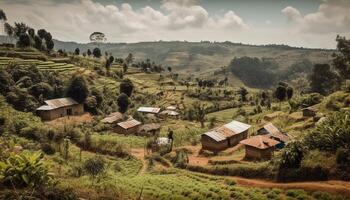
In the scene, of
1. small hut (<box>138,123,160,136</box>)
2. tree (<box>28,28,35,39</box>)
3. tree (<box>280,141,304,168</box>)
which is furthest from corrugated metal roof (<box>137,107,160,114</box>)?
tree (<box>280,141,304,168</box>)

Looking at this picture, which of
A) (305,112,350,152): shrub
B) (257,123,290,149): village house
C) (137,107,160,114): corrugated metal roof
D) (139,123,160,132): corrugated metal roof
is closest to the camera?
(305,112,350,152): shrub

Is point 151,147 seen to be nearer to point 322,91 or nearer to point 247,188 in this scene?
point 247,188

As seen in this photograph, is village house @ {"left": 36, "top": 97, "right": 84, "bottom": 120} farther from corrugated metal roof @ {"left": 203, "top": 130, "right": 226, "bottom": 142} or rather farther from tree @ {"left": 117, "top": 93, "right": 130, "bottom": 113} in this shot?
corrugated metal roof @ {"left": 203, "top": 130, "right": 226, "bottom": 142}

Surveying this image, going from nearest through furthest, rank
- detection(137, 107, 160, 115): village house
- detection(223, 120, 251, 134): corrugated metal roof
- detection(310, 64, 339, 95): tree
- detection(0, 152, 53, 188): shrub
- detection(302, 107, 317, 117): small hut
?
detection(0, 152, 53, 188): shrub
detection(223, 120, 251, 134): corrugated metal roof
detection(302, 107, 317, 117): small hut
detection(137, 107, 160, 115): village house
detection(310, 64, 339, 95): tree

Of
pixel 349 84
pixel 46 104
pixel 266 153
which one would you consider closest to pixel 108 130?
pixel 46 104

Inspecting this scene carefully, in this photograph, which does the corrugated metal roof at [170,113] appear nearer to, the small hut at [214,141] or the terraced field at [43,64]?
the terraced field at [43,64]
